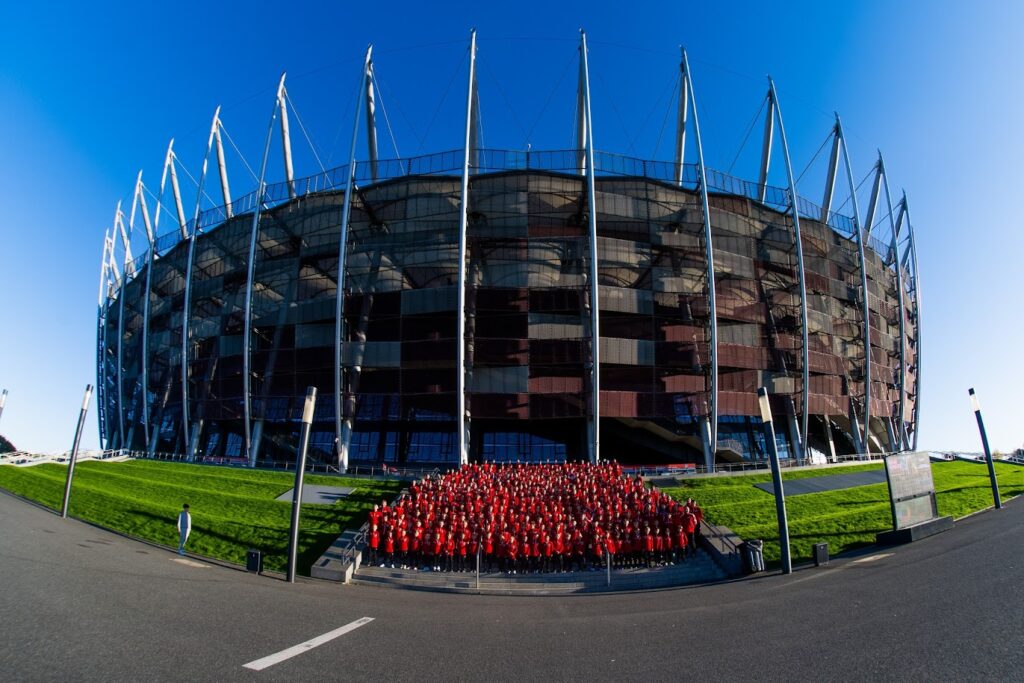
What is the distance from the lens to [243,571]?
1287 cm

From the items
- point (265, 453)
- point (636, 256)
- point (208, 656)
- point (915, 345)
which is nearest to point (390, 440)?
point (265, 453)

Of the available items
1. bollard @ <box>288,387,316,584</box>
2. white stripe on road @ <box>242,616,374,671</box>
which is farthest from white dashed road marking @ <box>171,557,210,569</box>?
white stripe on road @ <box>242,616,374,671</box>

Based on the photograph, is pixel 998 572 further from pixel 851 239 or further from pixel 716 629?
pixel 851 239

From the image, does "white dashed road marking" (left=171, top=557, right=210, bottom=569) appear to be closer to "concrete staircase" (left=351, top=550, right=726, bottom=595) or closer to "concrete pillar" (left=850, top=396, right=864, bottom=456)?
"concrete staircase" (left=351, top=550, right=726, bottom=595)

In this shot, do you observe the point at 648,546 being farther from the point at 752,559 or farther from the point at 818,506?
the point at 818,506

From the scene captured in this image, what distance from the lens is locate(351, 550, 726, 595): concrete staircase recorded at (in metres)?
13.0

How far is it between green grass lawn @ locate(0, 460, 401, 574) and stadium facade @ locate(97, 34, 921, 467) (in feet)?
26.2

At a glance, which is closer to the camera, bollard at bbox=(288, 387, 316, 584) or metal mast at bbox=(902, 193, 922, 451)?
Answer: bollard at bbox=(288, 387, 316, 584)

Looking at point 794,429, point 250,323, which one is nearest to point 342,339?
point 250,323

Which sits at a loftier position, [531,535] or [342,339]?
[342,339]

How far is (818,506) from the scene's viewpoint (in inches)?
806

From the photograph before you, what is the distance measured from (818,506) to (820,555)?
29.5 feet

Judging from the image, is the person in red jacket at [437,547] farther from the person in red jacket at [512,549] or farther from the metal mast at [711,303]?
the metal mast at [711,303]

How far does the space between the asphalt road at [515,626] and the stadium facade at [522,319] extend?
73.2 ft
